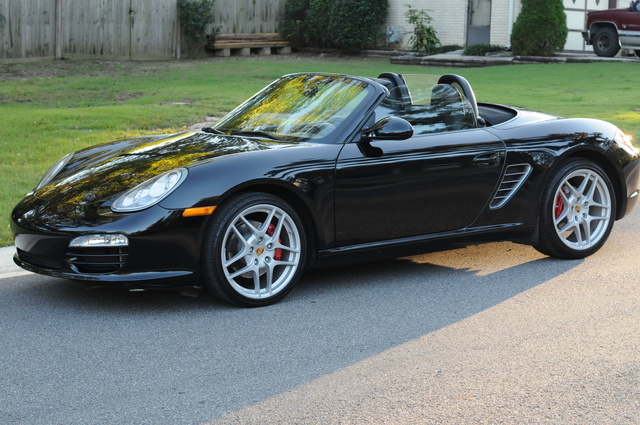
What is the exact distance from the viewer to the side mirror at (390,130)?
5750 mm

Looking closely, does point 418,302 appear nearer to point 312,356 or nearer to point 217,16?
point 312,356

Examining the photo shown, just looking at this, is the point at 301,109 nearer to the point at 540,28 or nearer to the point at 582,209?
the point at 582,209

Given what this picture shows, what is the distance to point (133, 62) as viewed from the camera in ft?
78.7

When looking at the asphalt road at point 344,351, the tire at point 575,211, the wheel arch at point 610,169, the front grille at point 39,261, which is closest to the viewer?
the asphalt road at point 344,351

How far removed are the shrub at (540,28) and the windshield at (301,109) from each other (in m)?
19.6

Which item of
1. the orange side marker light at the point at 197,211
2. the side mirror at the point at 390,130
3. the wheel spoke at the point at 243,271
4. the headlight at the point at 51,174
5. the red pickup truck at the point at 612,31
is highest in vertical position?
the red pickup truck at the point at 612,31

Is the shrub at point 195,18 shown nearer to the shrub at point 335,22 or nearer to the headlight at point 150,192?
the shrub at point 335,22

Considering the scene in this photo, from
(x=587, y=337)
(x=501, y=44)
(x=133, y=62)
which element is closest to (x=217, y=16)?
(x=133, y=62)

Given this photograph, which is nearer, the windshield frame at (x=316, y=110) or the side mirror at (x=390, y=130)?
the side mirror at (x=390, y=130)

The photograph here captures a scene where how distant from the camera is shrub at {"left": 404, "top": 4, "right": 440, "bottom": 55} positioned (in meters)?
27.7

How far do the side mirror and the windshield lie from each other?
0.20 meters

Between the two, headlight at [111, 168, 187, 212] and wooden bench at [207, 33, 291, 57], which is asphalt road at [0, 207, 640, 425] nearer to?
headlight at [111, 168, 187, 212]

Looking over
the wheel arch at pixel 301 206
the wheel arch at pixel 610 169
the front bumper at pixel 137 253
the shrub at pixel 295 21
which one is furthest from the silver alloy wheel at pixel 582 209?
the shrub at pixel 295 21

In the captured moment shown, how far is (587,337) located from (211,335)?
199 centimetres
